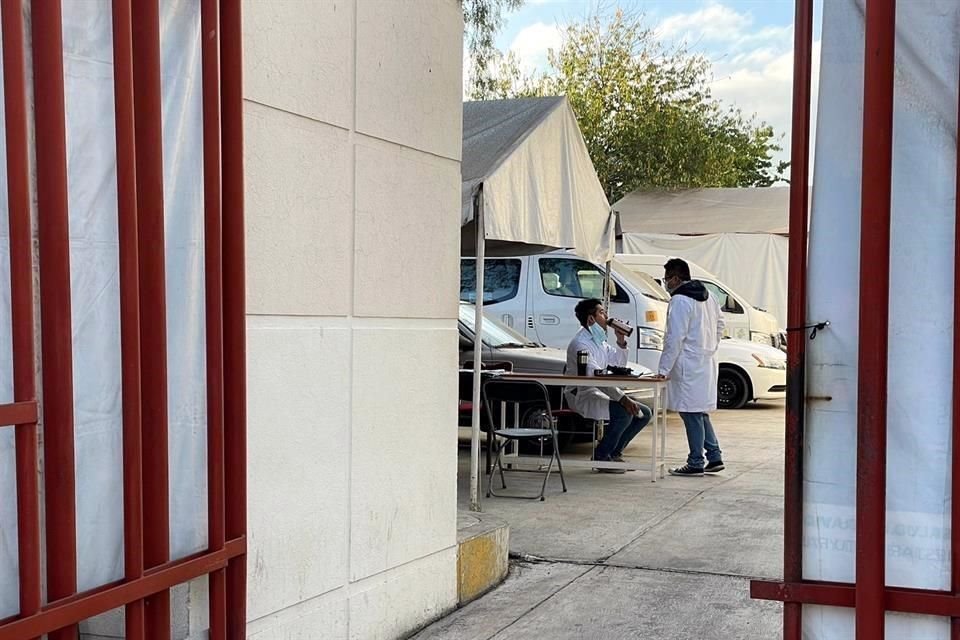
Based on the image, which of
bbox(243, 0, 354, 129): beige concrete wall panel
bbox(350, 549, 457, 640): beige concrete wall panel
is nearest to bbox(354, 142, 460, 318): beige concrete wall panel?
bbox(243, 0, 354, 129): beige concrete wall panel

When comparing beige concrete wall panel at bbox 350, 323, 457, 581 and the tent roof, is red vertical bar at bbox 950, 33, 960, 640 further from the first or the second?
the tent roof

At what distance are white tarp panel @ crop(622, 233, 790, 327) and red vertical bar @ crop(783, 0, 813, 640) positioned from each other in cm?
1645

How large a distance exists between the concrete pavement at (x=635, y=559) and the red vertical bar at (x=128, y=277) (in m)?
2.01

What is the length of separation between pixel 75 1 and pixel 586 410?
6252 millimetres

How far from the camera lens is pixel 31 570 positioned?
2.19 m

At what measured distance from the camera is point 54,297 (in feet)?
7.47

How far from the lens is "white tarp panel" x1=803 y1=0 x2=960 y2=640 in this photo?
2248mm

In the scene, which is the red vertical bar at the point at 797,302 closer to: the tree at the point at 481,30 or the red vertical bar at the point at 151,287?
the red vertical bar at the point at 151,287

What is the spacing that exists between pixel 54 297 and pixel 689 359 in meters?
6.39

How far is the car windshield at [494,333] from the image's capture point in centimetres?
912

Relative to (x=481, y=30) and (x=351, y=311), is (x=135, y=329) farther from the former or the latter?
(x=481, y=30)

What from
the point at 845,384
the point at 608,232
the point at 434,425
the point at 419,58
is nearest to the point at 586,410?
the point at 608,232

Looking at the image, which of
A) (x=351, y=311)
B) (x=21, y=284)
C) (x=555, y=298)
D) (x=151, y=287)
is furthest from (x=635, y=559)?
(x=555, y=298)

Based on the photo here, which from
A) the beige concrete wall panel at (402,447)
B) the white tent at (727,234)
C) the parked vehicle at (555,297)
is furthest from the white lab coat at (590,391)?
the white tent at (727,234)
